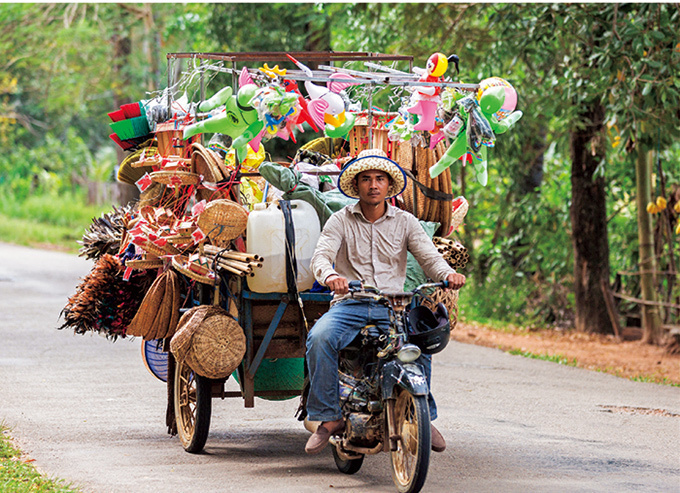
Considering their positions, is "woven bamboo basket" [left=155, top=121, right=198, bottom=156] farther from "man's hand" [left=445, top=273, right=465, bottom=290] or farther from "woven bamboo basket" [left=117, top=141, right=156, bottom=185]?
"man's hand" [left=445, top=273, right=465, bottom=290]

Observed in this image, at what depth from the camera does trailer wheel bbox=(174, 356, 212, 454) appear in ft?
19.9

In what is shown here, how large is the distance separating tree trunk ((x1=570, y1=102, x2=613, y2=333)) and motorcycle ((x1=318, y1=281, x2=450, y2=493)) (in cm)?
925

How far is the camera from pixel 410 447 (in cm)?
500

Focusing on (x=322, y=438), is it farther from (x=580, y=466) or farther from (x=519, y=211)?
(x=519, y=211)

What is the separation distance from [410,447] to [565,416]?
10.8 ft

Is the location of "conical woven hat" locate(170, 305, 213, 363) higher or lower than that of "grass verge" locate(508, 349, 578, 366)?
higher

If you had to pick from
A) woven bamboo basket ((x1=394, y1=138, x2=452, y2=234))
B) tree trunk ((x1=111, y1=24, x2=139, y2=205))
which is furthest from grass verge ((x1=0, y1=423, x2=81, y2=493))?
tree trunk ((x1=111, y1=24, x2=139, y2=205))

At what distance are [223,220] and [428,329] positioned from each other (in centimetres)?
143

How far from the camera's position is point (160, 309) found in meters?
6.38

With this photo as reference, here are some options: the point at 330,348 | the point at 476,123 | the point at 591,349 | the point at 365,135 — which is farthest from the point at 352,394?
the point at 591,349

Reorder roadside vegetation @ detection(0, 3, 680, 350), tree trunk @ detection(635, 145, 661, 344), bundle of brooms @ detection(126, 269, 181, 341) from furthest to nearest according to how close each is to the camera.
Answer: tree trunk @ detection(635, 145, 661, 344) < roadside vegetation @ detection(0, 3, 680, 350) < bundle of brooms @ detection(126, 269, 181, 341)

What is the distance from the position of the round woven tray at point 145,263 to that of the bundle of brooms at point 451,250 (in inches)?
74.6

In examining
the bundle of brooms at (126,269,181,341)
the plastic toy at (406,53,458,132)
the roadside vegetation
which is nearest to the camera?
the plastic toy at (406,53,458,132)

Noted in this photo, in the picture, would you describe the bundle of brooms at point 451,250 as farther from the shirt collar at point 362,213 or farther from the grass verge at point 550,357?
the grass verge at point 550,357
